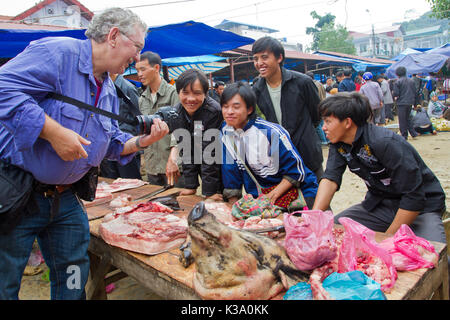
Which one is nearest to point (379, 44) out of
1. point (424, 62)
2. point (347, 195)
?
point (424, 62)

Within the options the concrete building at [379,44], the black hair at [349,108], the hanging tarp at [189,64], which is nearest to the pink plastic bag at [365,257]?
the black hair at [349,108]

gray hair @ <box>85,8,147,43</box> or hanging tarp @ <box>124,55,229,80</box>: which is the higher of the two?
hanging tarp @ <box>124,55,229,80</box>

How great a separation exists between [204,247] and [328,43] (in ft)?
173

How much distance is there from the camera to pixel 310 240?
5.34 ft

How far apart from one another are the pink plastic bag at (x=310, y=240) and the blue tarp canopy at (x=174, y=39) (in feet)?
12.3

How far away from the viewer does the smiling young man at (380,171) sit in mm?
Answer: 2244

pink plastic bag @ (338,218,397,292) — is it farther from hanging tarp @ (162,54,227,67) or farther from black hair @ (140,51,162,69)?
hanging tarp @ (162,54,227,67)

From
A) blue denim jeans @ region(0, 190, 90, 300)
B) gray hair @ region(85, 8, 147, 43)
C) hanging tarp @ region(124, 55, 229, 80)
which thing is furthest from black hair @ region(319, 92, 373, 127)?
hanging tarp @ region(124, 55, 229, 80)

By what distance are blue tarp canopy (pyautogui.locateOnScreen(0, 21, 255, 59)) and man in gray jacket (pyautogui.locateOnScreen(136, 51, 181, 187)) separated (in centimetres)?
108

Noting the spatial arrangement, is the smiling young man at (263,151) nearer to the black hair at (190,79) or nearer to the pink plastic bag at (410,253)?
the black hair at (190,79)

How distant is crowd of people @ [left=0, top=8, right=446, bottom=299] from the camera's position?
5.12 feet

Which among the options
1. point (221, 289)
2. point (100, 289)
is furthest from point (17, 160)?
point (100, 289)

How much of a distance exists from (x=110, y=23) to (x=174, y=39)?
4046mm

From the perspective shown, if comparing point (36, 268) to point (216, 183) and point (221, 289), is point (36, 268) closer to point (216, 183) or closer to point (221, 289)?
point (216, 183)
